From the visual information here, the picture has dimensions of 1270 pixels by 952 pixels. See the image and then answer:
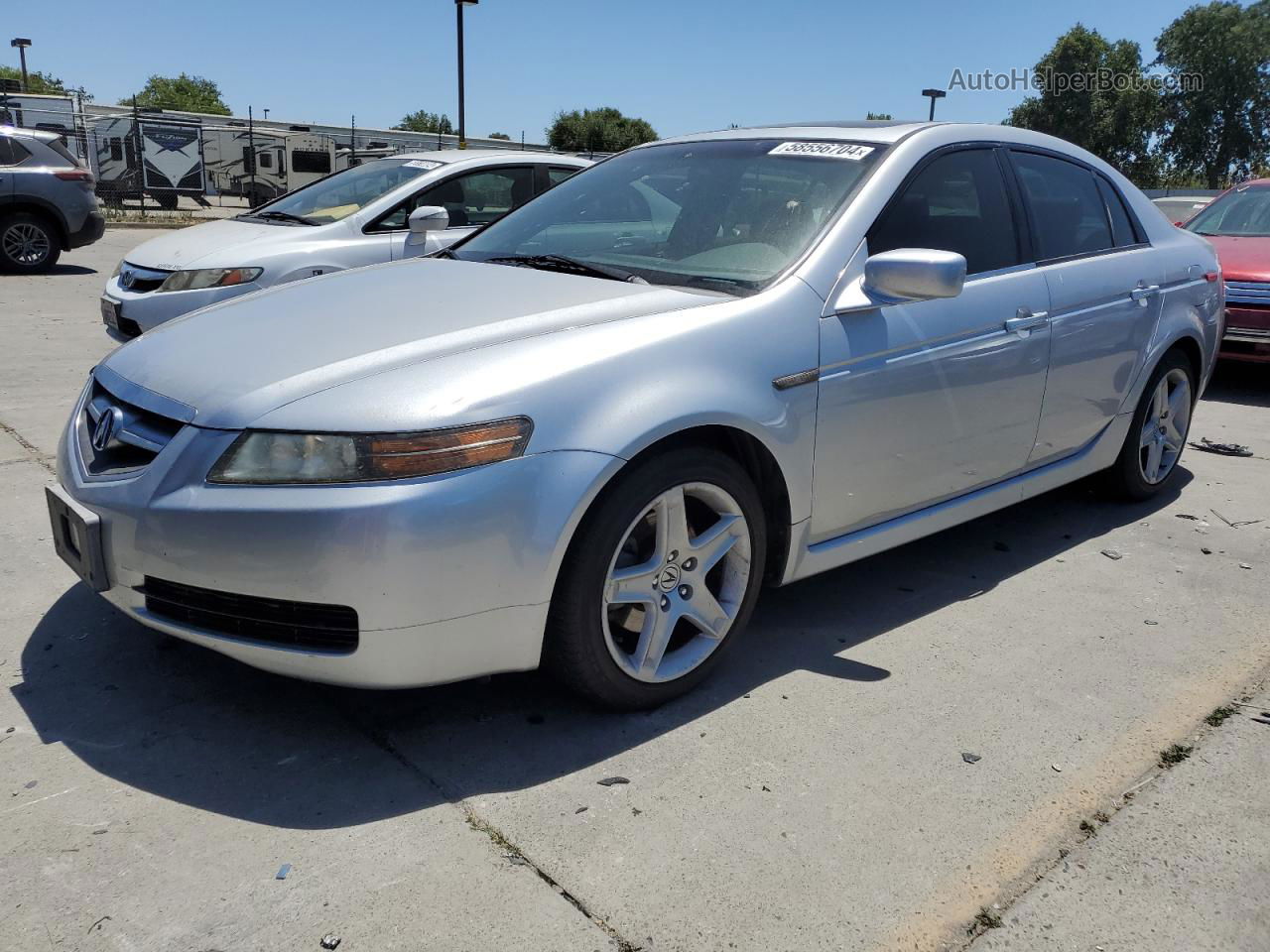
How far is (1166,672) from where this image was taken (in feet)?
11.0

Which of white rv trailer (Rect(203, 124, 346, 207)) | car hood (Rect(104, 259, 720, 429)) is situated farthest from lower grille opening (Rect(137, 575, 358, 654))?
white rv trailer (Rect(203, 124, 346, 207))

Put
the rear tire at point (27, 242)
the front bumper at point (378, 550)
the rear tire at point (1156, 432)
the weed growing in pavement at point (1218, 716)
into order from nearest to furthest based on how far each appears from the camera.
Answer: the front bumper at point (378, 550) → the weed growing in pavement at point (1218, 716) → the rear tire at point (1156, 432) → the rear tire at point (27, 242)

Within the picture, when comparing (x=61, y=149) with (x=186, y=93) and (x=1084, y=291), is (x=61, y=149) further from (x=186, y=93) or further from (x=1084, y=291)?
(x=186, y=93)

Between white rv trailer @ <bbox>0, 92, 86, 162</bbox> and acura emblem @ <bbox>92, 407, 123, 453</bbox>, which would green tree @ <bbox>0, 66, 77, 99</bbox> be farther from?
acura emblem @ <bbox>92, 407, 123, 453</bbox>

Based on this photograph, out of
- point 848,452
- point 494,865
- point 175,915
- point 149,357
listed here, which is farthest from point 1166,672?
point 149,357

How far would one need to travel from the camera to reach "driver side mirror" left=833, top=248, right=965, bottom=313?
309 centimetres

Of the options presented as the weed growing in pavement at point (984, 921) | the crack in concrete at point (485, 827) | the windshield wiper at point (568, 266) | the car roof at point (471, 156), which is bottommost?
the crack in concrete at point (485, 827)

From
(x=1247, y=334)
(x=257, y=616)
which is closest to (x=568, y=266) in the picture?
(x=257, y=616)

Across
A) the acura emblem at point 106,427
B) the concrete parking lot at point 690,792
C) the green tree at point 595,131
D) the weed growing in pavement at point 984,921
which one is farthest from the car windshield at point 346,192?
the green tree at point 595,131

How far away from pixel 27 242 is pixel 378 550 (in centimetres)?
1211

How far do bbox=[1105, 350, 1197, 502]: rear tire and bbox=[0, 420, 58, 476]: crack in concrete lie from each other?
15.7ft

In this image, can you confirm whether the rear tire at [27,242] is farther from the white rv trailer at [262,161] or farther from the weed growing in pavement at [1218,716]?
the white rv trailer at [262,161]

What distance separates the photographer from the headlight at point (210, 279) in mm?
6613

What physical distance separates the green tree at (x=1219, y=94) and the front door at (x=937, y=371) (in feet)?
195
